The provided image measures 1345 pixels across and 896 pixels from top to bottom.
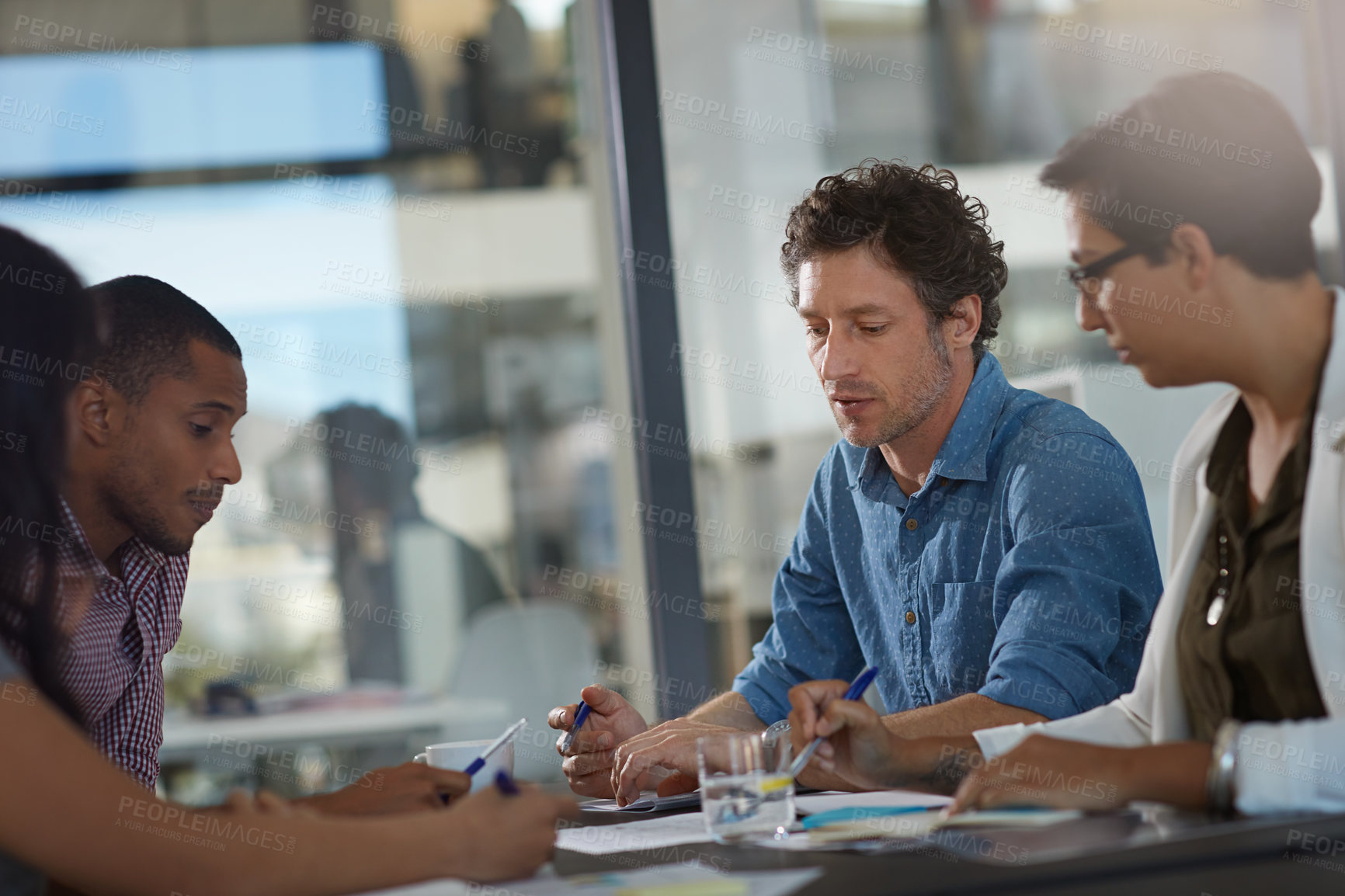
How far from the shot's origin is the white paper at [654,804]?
1462 mm

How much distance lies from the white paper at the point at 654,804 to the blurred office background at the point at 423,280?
1735 millimetres

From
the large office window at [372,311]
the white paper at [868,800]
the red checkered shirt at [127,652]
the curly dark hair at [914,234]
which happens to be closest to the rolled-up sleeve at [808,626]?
the curly dark hair at [914,234]

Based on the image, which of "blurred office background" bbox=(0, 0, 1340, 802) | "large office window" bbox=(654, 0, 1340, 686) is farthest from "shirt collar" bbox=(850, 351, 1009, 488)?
"blurred office background" bbox=(0, 0, 1340, 802)

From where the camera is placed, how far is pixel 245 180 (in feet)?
14.1

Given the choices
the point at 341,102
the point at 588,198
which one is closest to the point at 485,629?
the point at 588,198

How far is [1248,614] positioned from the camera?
3.87 ft

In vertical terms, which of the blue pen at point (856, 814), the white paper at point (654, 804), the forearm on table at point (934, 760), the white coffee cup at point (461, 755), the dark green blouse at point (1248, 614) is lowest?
the white paper at point (654, 804)

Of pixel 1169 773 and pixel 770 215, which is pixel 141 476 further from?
pixel 770 215

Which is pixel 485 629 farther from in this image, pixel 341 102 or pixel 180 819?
pixel 180 819

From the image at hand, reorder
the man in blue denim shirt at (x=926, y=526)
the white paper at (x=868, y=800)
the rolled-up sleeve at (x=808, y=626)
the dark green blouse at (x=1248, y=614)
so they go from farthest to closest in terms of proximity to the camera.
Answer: the rolled-up sleeve at (x=808, y=626) → the man in blue denim shirt at (x=926, y=526) → the white paper at (x=868, y=800) → the dark green blouse at (x=1248, y=614)

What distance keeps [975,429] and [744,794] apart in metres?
0.80

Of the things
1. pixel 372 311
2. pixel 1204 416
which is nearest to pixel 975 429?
pixel 1204 416

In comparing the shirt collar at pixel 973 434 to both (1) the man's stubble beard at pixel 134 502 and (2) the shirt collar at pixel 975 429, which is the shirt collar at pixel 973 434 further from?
(1) the man's stubble beard at pixel 134 502

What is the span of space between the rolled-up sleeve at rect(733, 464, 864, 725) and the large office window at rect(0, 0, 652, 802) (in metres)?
1.83
